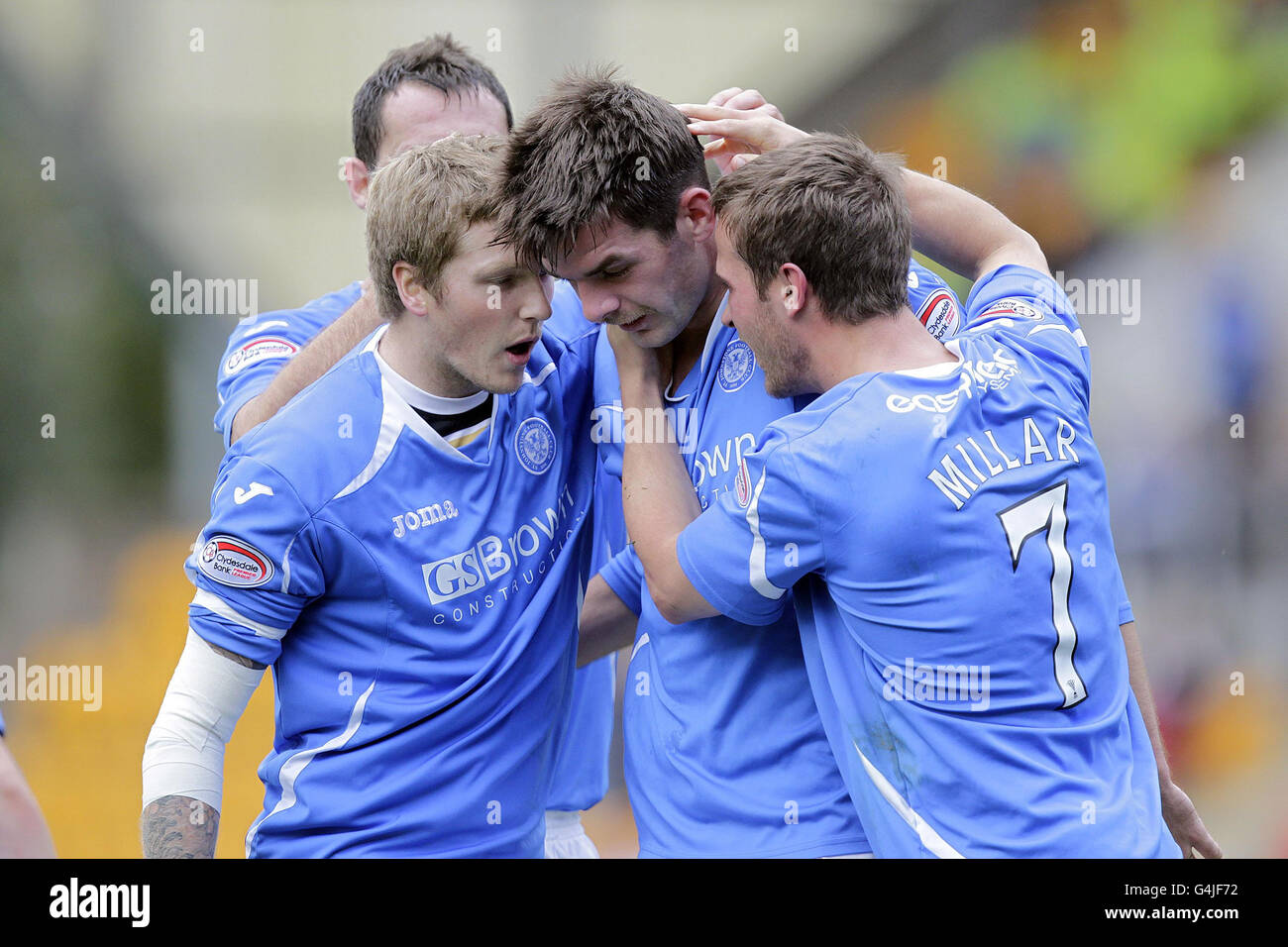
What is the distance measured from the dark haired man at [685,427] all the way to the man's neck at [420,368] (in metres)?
0.28

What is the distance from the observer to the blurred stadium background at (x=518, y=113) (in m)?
5.17

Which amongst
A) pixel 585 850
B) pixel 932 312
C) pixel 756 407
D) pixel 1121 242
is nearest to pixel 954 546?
pixel 756 407

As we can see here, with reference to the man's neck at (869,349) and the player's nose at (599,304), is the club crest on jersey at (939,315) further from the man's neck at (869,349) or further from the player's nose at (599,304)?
the player's nose at (599,304)

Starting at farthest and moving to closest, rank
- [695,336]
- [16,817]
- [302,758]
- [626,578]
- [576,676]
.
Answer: [576,676] → [626,578] → [695,336] → [302,758] → [16,817]

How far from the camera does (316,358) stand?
2.42m

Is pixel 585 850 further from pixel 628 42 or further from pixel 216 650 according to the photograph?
pixel 628 42

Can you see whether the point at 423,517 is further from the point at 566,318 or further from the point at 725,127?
the point at 725,127

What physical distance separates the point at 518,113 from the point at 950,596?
162 inches

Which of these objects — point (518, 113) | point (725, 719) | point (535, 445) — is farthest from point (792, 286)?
point (518, 113)

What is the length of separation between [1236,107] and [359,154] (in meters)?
4.25

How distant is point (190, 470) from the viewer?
5281 millimetres

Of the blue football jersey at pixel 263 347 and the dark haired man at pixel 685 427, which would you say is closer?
the dark haired man at pixel 685 427

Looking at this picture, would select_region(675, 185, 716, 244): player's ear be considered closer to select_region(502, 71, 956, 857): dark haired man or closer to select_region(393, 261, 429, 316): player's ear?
select_region(502, 71, 956, 857): dark haired man

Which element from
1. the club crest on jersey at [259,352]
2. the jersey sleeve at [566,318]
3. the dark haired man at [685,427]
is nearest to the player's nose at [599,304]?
the dark haired man at [685,427]
